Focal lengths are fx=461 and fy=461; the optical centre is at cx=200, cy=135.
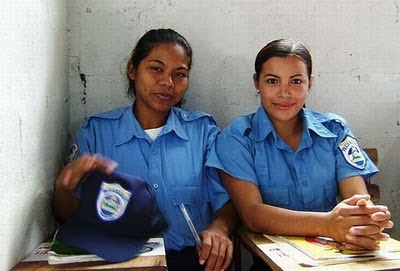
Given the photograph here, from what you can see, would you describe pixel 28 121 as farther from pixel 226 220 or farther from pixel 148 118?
pixel 226 220

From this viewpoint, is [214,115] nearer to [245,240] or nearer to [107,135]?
[107,135]

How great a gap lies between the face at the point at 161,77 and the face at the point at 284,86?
327 millimetres

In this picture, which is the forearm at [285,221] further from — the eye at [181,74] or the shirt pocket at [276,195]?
the eye at [181,74]

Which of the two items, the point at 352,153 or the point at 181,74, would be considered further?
the point at 181,74

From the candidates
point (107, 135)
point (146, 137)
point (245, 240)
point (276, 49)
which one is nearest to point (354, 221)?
point (245, 240)

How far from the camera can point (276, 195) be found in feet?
5.03

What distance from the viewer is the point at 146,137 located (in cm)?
165

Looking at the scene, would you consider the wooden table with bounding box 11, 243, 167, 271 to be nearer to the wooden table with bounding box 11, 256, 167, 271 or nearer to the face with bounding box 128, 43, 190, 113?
the wooden table with bounding box 11, 256, 167, 271

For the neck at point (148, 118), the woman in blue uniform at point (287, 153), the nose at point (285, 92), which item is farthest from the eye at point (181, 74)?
the nose at point (285, 92)

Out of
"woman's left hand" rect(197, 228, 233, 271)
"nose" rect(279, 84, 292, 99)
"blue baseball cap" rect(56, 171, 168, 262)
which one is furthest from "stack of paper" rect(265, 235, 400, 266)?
"nose" rect(279, 84, 292, 99)

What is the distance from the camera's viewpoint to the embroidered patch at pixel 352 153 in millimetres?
1537

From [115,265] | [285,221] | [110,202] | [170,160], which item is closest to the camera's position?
[115,265]

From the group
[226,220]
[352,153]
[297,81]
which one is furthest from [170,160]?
[352,153]

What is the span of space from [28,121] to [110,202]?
12.7 inches
